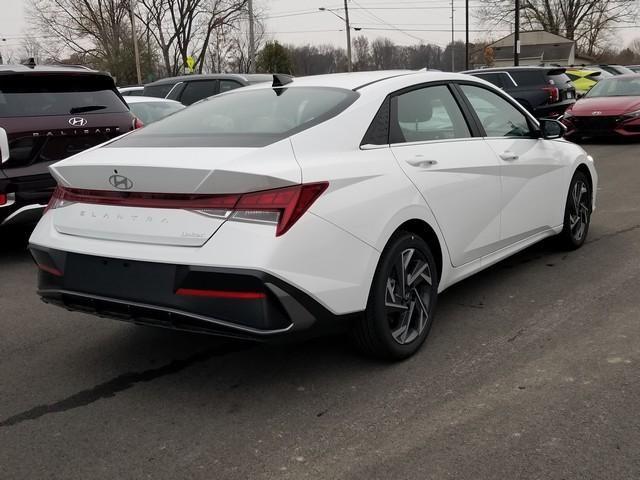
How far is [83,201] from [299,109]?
1.20 meters

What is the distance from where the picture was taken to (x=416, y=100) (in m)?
4.02

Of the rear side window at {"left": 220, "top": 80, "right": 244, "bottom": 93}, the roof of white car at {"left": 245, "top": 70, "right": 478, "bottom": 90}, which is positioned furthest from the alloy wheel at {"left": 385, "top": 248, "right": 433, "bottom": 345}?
the rear side window at {"left": 220, "top": 80, "right": 244, "bottom": 93}

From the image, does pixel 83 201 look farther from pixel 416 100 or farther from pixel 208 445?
pixel 416 100

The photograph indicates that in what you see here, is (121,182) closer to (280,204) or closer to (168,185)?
(168,185)

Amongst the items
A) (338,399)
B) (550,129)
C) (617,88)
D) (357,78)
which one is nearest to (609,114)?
(617,88)

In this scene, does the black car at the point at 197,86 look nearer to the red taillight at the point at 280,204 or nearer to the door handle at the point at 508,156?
the door handle at the point at 508,156

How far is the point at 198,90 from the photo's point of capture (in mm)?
12664

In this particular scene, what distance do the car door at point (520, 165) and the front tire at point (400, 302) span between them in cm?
105

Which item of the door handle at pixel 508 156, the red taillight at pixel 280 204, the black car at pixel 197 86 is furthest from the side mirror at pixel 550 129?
the black car at pixel 197 86

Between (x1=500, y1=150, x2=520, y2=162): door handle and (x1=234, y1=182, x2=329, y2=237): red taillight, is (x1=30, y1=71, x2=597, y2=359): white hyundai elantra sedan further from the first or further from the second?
(x1=500, y1=150, x2=520, y2=162): door handle

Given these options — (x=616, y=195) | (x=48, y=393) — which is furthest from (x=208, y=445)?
(x=616, y=195)

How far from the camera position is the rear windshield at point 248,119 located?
11.0 feet

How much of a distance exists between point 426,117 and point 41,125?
358 centimetres

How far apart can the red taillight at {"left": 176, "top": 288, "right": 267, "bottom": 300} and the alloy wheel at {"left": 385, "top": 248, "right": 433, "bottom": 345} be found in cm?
81
